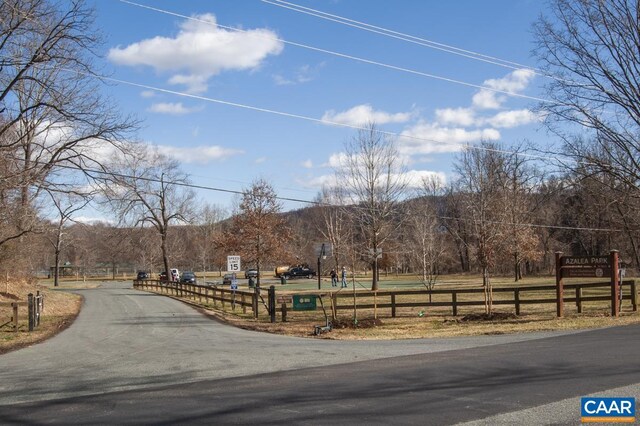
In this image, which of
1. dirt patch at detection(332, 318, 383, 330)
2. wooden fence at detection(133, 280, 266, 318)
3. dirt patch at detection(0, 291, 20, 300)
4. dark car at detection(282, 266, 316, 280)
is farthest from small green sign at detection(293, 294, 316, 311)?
dark car at detection(282, 266, 316, 280)

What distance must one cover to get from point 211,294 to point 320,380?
111 ft

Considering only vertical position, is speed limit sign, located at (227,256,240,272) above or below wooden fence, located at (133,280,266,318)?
above

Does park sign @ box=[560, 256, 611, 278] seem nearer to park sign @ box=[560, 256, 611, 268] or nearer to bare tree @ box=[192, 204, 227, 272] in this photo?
park sign @ box=[560, 256, 611, 268]

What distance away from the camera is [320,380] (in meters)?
9.49

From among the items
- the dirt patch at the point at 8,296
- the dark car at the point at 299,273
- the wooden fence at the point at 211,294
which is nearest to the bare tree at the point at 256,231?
the wooden fence at the point at 211,294

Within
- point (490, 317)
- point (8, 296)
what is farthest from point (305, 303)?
point (8, 296)

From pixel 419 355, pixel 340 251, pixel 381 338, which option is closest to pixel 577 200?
pixel 340 251

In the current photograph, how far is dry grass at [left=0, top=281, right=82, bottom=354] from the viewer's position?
18.4 m

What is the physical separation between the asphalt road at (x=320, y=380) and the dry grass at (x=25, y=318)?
235cm

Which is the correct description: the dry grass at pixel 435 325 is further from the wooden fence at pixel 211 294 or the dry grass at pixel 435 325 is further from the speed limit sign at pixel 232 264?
the speed limit sign at pixel 232 264

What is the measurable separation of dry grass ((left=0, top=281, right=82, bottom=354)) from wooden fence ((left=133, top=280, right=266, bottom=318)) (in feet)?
23.1

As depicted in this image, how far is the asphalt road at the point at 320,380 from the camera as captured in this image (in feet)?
23.6

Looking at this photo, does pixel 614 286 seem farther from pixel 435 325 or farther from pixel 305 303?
pixel 305 303

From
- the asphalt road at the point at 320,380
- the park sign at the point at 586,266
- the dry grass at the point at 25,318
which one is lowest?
the dry grass at the point at 25,318
